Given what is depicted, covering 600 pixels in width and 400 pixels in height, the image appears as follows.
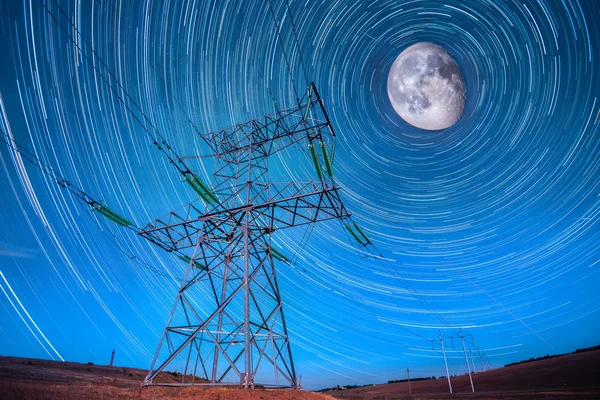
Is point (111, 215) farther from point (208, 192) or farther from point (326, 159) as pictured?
point (326, 159)

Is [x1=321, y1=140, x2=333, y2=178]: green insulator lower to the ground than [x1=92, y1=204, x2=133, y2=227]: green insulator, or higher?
higher

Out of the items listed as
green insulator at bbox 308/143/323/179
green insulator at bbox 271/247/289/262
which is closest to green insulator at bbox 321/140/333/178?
green insulator at bbox 308/143/323/179

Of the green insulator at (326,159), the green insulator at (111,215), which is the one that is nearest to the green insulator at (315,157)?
the green insulator at (326,159)

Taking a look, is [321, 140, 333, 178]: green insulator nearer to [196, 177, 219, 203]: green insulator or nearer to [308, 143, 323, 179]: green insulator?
[308, 143, 323, 179]: green insulator

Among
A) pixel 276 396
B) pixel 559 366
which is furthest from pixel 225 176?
pixel 559 366

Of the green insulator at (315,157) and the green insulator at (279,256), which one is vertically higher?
the green insulator at (315,157)

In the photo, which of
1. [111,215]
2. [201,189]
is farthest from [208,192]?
[111,215]

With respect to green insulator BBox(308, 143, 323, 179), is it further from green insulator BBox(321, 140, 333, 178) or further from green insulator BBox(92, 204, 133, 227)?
green insulator BBox(92, 204, 133, 227)

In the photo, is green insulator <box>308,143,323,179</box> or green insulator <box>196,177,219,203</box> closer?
green insulator <box>308,143,323,179</box>

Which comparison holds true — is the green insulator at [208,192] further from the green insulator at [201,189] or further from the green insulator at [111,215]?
the green insulator at [111,215]
